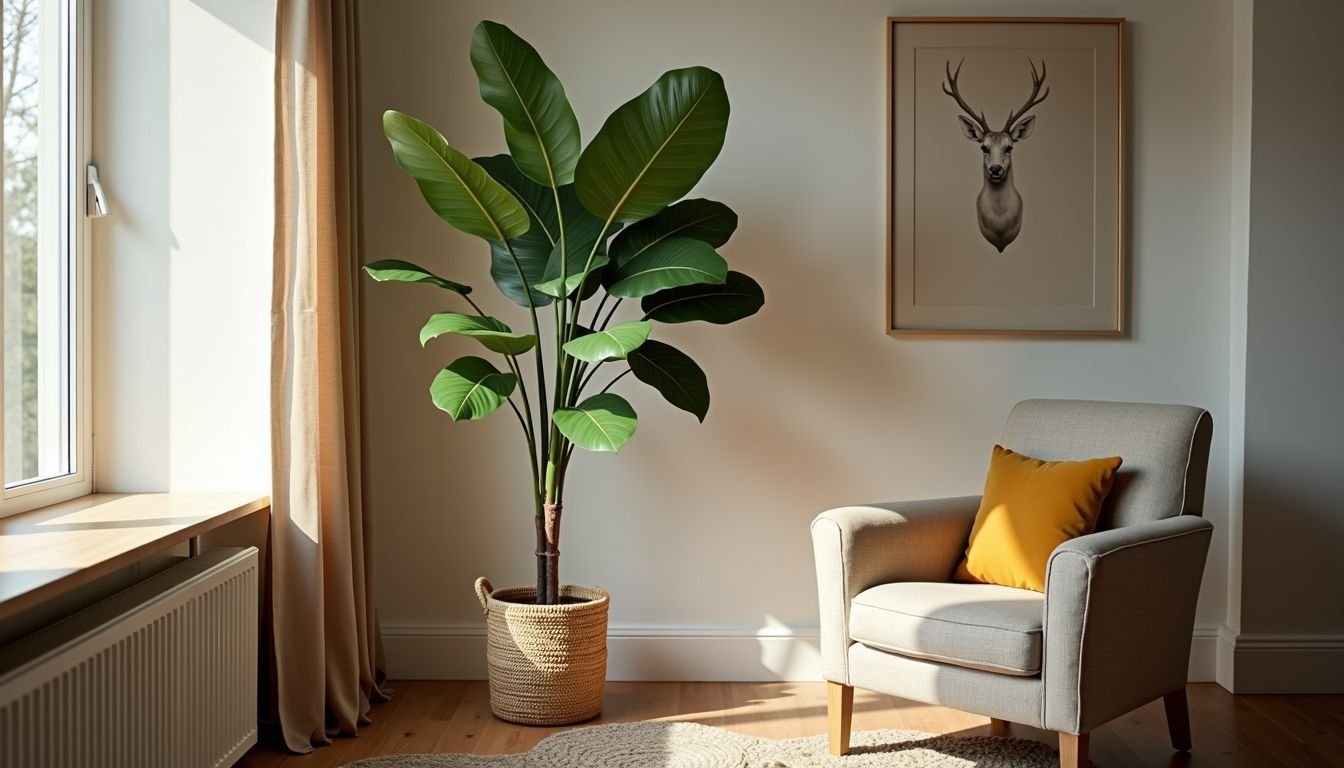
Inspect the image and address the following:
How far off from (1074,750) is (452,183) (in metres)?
1.95

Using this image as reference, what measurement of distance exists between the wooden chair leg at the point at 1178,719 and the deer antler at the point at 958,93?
177cm

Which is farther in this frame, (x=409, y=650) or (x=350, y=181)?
(x=409, y=650)

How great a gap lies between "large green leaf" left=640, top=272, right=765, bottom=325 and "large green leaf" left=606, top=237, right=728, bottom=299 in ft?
0.44

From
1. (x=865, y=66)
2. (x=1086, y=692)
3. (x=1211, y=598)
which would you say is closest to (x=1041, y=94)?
(x=865, y=66)

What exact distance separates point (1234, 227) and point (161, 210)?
3.17 meters

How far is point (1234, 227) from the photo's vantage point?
3.52m

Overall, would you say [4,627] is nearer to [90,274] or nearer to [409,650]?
[90,274]

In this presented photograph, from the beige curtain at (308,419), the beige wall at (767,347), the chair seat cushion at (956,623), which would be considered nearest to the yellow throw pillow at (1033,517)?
the chair seat cushion at (956,623)

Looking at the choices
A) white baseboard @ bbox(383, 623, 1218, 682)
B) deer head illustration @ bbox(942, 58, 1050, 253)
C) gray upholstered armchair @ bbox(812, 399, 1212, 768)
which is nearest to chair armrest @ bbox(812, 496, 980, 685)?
gray upholstered armchair @ bbox(812, 399, 1212, 768)

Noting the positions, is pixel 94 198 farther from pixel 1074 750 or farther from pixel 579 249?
pixel 1074 750

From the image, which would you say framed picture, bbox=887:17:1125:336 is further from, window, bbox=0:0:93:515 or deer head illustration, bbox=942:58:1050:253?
window, bbox=0:0:93:515

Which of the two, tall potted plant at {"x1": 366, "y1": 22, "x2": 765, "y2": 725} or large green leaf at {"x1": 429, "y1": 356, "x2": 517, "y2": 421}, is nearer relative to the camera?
large green leaf at {"x1": 429, "y1": 356, "x2": 517, "y2": 421}

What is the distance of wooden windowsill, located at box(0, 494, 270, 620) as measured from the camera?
183 cm

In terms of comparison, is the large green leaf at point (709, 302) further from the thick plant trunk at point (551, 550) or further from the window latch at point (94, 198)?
the window latch at point (94, 198)
